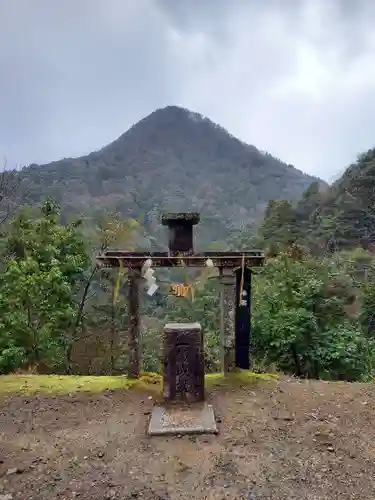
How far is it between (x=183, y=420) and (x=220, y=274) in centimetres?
222

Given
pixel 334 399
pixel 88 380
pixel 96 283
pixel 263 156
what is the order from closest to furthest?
pixel 334 399 → pixel 88 380 → pixel 96 283 → pixel 263 156

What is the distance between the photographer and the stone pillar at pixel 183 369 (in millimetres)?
5844

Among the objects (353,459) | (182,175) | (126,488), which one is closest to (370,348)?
(353,459)

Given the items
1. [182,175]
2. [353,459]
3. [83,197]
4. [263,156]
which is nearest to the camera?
[353,459]

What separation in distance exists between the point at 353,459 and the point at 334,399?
1.63 metres

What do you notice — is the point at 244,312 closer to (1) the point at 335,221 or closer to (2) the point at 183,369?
(2) the point at 183,369

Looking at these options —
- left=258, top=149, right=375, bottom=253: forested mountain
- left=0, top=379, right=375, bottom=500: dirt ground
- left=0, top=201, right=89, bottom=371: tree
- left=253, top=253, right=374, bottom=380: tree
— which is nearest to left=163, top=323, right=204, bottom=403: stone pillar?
left=0, top=379, right=375, bottom=500: dirt ground

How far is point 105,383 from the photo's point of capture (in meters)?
6.73

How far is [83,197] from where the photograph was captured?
2688cm

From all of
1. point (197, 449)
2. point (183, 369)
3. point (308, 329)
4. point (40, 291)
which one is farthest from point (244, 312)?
point (40, 291)

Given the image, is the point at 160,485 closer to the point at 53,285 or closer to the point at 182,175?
the point at 53,285

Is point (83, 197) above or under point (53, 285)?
above

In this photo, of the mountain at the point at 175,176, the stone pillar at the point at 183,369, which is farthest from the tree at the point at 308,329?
the mountain at the point at 175,176

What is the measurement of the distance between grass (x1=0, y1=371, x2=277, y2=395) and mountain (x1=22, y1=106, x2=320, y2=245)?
49.9 ft
